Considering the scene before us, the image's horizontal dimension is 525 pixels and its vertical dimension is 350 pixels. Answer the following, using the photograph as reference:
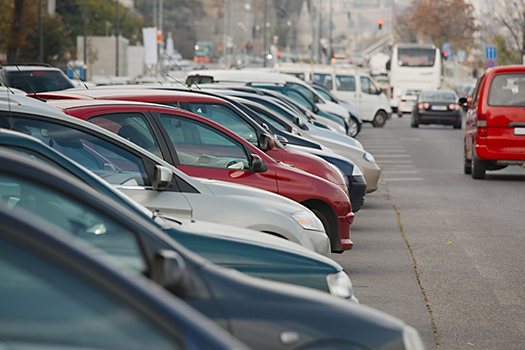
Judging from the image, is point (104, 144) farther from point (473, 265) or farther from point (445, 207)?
point (445, 207)

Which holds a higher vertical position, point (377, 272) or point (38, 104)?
point (38, 104)

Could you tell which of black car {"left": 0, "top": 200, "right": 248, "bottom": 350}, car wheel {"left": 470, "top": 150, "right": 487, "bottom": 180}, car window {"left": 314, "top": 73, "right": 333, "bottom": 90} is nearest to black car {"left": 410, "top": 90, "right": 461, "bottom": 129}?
car window {"left": 314, "top": 73, "right": 333, "bottom": 90}

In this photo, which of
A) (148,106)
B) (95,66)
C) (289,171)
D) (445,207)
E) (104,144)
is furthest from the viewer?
(95,66)

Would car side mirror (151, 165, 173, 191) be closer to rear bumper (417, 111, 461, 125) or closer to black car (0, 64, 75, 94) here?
black car (0, 64, 75, 94)

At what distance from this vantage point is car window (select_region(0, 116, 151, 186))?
4959mm

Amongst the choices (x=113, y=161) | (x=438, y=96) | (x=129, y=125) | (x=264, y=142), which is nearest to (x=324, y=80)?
(x=438, y=96)

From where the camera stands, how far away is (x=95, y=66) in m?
69.0

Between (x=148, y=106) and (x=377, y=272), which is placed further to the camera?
(x=377, y=272)

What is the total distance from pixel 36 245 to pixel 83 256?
0.36ft

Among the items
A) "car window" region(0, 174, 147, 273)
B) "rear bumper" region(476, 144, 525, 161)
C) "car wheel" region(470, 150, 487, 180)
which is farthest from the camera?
"car wheel" region(470, 150, 487, 180)

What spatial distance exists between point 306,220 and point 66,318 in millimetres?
3895

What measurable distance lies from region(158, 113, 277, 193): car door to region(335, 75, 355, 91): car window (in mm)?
27095

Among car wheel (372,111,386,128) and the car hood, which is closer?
the car hood

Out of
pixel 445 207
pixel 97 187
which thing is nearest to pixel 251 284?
pixel 97 187
